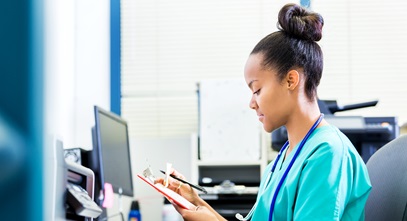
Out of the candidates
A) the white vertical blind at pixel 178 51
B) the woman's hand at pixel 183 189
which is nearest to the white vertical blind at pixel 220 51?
the white vertical blind at pixel 178 51

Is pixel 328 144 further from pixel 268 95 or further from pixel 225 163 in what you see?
pixel 225 163

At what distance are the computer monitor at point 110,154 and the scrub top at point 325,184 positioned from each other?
109 cm

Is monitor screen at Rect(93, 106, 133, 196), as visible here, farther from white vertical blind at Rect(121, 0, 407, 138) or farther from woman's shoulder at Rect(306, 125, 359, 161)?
woman's shoulder at Rect(306, 125, 359, 161)

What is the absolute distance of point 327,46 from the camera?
127 inches

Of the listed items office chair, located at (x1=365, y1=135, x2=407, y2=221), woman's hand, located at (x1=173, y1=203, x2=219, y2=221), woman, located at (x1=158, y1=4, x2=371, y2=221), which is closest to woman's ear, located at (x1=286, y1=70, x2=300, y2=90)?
woman, located at (x1=158, y1=4, x2=371, y2=221)

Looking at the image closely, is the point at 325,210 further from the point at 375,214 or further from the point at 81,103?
the point at 81,103

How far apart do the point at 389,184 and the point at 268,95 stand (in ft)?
1.05

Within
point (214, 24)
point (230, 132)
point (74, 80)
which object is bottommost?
point (230, 132)

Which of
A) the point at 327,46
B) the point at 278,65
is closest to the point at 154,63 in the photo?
the point at 327,46

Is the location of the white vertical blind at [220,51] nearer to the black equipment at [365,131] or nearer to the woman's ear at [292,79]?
the black equipment at [365,131]

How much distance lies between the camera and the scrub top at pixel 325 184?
1040mm

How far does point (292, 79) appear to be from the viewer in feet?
3.96

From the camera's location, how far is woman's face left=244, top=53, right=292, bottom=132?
1226mm

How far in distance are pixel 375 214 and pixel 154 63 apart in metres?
2.30
